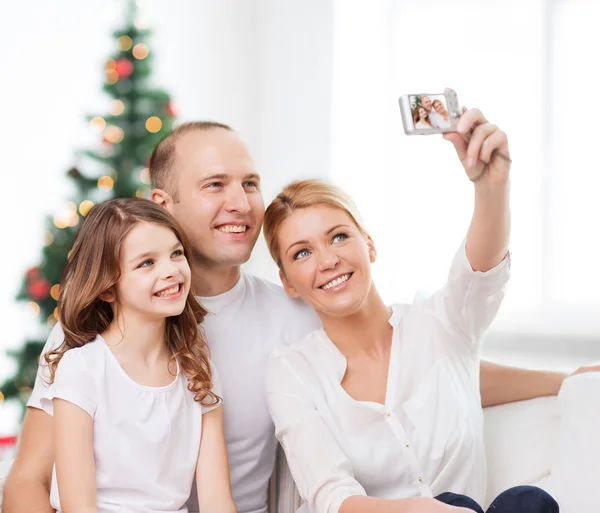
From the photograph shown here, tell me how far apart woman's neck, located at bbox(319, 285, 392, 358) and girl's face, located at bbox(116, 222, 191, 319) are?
1.31 feet

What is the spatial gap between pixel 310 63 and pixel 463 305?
3330 mm

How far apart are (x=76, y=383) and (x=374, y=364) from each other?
683 millimetres

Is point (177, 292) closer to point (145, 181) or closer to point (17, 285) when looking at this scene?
point (145, 181)

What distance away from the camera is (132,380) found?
154cm

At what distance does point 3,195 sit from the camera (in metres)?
3.47

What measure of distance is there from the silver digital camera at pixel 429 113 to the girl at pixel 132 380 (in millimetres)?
570

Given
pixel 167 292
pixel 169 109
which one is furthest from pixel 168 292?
pixel 169 109

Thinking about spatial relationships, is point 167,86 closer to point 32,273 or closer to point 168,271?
point 32,273

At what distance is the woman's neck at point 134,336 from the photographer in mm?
1575


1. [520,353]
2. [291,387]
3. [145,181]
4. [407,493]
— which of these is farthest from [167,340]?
[520,353]

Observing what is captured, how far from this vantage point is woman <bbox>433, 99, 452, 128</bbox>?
4.55ft

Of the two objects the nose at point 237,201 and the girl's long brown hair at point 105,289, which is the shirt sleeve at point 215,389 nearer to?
the girl's long brown hair at point 105,289

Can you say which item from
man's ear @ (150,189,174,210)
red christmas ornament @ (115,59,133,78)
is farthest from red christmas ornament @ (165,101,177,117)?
man's ear @ (150,189,174,210)

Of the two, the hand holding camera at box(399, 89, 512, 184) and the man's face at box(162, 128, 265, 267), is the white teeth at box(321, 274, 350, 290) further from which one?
the hand holding camera at box(399, 89, 512, 184)
